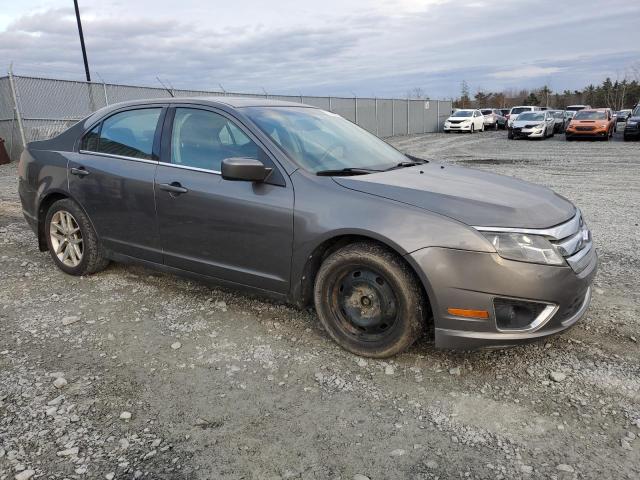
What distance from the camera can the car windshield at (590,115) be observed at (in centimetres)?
2517

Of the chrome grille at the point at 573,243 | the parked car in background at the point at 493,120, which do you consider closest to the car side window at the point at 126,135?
the chrome grille at the point at 573,243

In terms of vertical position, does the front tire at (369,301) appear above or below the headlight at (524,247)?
below

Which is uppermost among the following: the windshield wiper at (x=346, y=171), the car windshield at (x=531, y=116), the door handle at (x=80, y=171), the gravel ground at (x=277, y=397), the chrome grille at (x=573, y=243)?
the windshield wiper at (x=346, y=171)

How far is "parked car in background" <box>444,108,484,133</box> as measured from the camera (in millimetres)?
34250

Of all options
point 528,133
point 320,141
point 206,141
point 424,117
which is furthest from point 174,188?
point 424,117

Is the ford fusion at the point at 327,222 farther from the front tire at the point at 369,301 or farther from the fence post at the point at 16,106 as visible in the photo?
the fence post at the point at 16,106

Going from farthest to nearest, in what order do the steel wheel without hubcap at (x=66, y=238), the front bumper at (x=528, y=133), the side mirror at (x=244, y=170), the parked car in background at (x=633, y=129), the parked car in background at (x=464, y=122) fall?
the parked car in background at (x=464, y=122) < the front bumper at (x=528, y=133) < the parked car in background at (x=633, y=129) < the steel wheel without hubcap at (x=66, y=238) < the side mirror at (x=244, y=170)

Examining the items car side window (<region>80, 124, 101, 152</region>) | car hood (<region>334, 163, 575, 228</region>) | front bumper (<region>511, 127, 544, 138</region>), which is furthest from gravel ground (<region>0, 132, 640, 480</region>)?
front bumper (<region>511, 127, 544, 138</region>)

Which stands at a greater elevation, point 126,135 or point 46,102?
point 46,102

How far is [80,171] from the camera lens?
14.9ft

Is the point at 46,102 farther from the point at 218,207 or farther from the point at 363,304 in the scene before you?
the point at 363,304

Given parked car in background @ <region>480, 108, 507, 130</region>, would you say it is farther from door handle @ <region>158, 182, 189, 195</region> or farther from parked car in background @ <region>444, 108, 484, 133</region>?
door handle @ <region>158, 182, 189, 195</region>

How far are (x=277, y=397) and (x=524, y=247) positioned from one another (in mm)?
1632

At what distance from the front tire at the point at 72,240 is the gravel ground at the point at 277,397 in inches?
12.9
